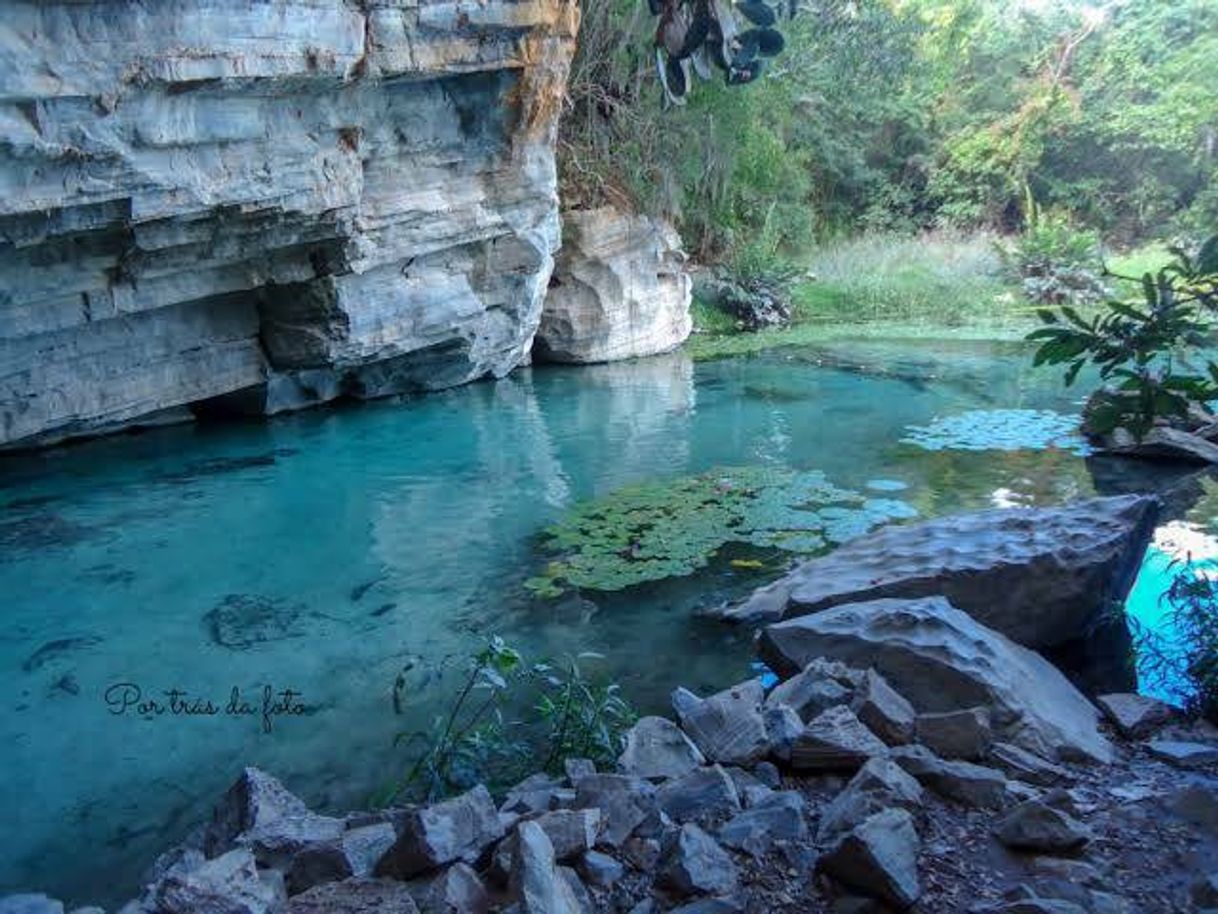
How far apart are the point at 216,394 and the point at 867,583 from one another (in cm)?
757

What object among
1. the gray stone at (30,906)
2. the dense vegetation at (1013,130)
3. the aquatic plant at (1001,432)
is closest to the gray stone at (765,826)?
the gray stone at (30,906)

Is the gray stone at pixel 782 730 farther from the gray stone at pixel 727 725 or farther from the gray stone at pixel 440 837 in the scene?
the gray stone at pixel 440 837

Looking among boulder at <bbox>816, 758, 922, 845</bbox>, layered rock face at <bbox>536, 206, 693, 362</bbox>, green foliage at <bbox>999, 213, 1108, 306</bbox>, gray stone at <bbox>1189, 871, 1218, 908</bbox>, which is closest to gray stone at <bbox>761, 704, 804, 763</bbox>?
boulder at <bbox>816, 758, 922, 845</bbox>

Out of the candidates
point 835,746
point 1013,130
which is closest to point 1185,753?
point 835,746

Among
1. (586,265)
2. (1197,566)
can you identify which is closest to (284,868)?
(1197,566)

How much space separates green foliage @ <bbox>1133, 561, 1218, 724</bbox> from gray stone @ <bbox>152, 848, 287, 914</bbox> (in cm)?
332

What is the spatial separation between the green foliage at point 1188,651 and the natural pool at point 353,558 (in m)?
1.79

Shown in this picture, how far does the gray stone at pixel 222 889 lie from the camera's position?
87.5 inches

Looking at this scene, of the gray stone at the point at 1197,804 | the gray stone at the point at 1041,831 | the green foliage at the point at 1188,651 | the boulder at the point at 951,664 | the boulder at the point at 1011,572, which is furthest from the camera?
the boulder at the point at 1011,572

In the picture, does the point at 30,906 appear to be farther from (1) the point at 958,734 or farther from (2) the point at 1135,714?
(2) the point at 1135,714

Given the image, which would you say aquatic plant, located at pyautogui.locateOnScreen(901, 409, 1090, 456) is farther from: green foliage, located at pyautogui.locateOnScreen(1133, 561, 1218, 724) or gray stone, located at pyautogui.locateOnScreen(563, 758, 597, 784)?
gray stone, located at pyautogui.locateOnScreen(563, 758, 597, 784)

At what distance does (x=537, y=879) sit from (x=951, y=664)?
200cm

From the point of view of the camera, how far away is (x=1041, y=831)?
254cm

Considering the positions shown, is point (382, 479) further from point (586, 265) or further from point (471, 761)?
point (586, 265)
